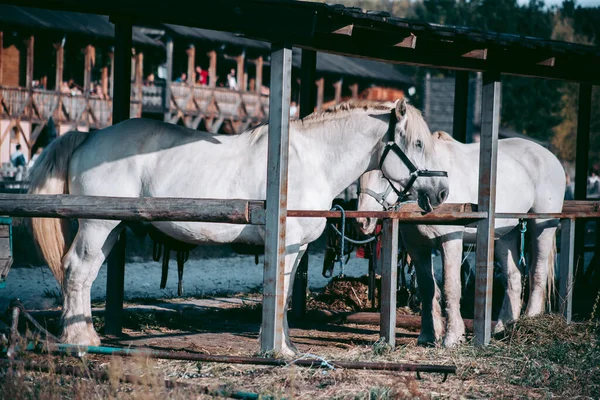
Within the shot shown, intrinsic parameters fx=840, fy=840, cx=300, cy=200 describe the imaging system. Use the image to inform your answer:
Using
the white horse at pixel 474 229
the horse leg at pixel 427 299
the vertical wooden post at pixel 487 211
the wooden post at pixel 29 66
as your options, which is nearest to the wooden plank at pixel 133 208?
the white horse at pixel 474 229

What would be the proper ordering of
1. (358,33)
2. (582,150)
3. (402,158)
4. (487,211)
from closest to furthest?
(358,33) → (402,158) → (487,211) → (582,150)

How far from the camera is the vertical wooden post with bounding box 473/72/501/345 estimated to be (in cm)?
788

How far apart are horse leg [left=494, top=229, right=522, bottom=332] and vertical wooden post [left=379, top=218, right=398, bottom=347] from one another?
93.5 inches

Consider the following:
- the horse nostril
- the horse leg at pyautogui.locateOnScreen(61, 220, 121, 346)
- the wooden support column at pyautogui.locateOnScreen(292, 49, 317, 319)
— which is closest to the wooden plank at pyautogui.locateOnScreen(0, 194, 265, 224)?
the horse leg at pyautogui.locateOnScreen(61, 220, 121, 346)

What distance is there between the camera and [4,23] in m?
29.9

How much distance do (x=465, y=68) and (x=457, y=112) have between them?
2654mm

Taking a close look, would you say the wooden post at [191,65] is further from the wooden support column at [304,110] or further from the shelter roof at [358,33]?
the shelter roof at [358,33]

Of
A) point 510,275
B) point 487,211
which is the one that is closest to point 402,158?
point 487,211

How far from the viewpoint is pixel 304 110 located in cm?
993

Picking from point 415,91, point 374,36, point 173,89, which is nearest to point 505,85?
point 415,91

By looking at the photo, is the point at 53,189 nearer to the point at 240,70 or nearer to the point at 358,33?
the point at 358,33

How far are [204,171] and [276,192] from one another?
1.23m

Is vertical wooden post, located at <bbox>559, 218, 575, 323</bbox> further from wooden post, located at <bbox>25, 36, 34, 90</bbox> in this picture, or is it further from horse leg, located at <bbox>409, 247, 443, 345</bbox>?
wooden post, located at <bbox>25, 36, 34, 90</bbox>

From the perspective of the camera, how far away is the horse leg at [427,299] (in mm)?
8389
